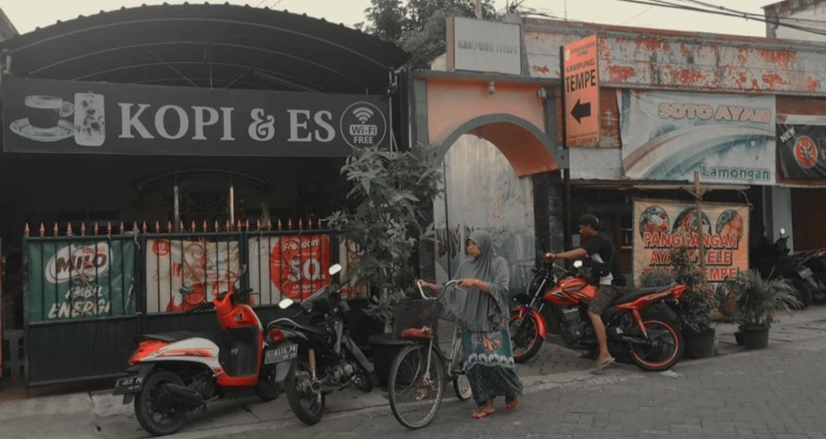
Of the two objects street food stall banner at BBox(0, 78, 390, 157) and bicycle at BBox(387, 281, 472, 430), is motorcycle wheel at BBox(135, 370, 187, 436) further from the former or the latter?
street food stall banner at BBox(0, 78, 390, 157)

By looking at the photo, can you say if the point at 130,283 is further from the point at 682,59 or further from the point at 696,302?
the point at 682,59

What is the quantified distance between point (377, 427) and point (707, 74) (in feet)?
33.0

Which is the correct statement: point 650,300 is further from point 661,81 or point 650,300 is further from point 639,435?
point 661,81

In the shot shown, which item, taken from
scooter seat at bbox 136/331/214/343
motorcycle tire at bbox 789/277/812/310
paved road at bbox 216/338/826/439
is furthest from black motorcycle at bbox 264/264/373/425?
motorcycle tire at bbox 789/277/812/310

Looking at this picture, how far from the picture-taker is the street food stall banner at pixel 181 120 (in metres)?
7.23

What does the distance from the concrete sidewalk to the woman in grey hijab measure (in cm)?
111

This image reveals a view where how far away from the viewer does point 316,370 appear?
588 centimetres

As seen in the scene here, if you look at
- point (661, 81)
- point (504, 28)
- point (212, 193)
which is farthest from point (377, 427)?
point (661, 81)

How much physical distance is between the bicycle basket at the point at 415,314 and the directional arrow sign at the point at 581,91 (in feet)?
13.0

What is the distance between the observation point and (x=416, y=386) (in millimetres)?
5480

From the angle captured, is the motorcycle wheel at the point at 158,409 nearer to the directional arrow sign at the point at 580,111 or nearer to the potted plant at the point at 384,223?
the potted plant at the point at 384,223

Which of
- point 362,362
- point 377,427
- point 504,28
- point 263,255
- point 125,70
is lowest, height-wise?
point 377,427

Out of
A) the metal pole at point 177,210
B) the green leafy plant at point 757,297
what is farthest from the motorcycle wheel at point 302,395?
the metal pole at point 177,210

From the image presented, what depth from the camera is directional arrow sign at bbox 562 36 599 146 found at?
9.20m
